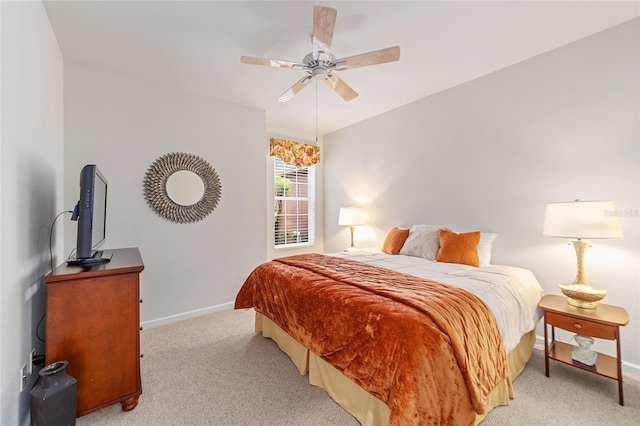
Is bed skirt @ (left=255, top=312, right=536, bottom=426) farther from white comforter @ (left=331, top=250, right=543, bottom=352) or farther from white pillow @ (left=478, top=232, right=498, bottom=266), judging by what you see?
white pillow @ (left=478, top=232, right=498, bottom=266)

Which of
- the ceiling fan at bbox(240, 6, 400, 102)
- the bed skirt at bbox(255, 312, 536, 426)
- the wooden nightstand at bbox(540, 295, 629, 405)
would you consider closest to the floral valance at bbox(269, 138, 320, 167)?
the ceiling fan at bbox(240, 6, 400, 102)

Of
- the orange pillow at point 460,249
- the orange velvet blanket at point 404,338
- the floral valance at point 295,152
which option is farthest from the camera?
the floral valance at point 295,152

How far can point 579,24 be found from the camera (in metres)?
2.12

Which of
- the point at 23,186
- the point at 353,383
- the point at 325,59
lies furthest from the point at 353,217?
the point at 23,186

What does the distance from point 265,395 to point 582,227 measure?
8.22 ft

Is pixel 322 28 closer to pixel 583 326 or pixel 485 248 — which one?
pixel 485 248

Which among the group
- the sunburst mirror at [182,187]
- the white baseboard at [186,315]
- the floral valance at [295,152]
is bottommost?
the white baseboard at [186,315]

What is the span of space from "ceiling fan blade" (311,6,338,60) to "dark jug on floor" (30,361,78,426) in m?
2.38

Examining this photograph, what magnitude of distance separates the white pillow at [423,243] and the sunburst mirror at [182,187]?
2423 mm

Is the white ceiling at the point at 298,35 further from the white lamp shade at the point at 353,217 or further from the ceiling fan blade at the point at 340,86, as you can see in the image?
the white lamp shade at the point at 353,217

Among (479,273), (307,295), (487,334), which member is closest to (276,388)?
(307,295)

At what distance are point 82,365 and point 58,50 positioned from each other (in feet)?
8.50

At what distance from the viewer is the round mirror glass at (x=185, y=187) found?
10.2 feet

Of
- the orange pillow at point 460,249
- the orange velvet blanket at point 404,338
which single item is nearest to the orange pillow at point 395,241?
the orange pillow at point 460,249
